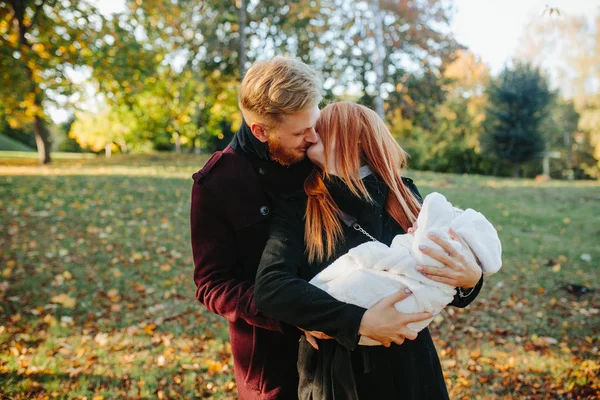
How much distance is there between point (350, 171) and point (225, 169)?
0.55 m

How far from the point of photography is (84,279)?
6133 millimetres

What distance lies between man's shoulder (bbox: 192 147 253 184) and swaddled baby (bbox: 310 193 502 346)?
1.91ft

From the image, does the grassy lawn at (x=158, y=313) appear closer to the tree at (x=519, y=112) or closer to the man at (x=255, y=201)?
the man at (x=255, y=201)

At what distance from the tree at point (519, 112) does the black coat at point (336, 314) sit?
968 inches

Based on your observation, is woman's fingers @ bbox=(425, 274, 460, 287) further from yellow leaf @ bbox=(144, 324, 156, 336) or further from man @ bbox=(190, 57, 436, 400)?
yellow leaf @ bbox=(144, 324, 156, 336)

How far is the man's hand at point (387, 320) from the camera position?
148 centimetres

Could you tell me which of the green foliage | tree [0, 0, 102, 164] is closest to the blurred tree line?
tree [0, 0, 102, 164]

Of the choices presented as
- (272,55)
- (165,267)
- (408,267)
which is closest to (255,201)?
(408,267)

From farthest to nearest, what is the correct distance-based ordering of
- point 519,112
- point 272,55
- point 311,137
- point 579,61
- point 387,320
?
point 579,61, point 519,112, point 272,55, point 311,137, point 387,320

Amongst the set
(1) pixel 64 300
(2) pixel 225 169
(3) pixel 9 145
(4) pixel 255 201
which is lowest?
(1) pixel 64 300

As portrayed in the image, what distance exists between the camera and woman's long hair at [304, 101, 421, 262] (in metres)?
1.69

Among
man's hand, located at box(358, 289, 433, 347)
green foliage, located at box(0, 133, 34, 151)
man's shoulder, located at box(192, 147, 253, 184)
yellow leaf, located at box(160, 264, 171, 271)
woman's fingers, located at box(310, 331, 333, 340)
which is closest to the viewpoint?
man's hand, located at box(358, 289, 433, 347)

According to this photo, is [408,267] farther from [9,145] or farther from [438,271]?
[9,145]

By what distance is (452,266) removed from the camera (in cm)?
152
